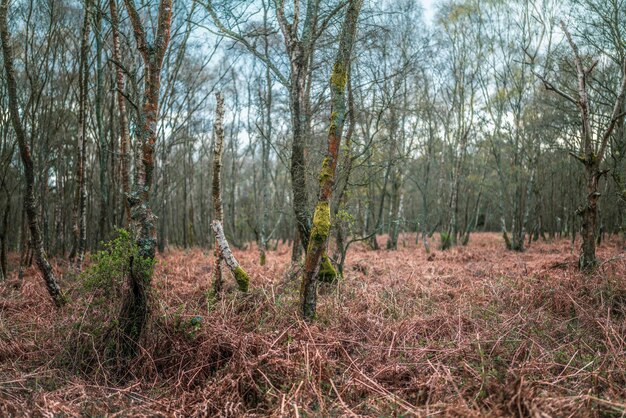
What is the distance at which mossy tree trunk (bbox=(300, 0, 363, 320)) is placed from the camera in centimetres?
458

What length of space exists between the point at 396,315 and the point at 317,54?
617 cm

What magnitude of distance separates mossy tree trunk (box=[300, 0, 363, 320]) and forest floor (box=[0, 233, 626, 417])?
34 cm

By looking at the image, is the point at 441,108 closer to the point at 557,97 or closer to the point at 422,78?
the point at 422,78

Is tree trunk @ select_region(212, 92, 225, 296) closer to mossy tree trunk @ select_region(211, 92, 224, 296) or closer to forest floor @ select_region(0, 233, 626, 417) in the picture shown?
mossy tree trunk @ select_region(211, 92, 224, 296)

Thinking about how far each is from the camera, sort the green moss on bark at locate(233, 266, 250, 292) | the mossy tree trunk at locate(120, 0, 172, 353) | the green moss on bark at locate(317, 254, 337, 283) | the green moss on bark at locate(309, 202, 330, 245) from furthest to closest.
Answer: the green moss on bark at locate(317, 254, 337, 283)
the green moss on bark at locate(233, 266, 250, 292)
the green moss on bark at locate(309, 202, 330, 245)
the mossy tree trunk at locate(120, 0, 172, 353)

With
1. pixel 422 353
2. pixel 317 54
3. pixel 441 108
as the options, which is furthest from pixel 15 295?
pixel 441 108

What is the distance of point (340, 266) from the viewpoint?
7.19m

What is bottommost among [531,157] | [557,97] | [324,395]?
[324,395]

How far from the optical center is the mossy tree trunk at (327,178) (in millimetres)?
4582

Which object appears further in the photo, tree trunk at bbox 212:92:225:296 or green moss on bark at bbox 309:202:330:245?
tree trunk at bbox 212:92:225:296

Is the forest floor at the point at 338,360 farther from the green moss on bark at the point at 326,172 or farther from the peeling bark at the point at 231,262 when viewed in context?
the green moss on bark at the point at 326,172

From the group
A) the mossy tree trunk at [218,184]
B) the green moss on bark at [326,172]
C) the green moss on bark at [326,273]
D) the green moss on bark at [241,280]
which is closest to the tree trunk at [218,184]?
the mossy tree trunk at [218,184]

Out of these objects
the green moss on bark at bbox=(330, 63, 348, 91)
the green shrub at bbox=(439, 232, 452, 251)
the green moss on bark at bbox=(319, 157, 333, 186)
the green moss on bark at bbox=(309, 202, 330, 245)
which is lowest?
the green shrub at bbox=(439, 232, 452, 251)

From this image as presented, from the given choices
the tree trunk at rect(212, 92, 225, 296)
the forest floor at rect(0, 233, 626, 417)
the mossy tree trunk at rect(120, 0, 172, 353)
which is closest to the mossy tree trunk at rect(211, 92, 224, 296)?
the tree trunk at rect(212, 92, 225, 296)
